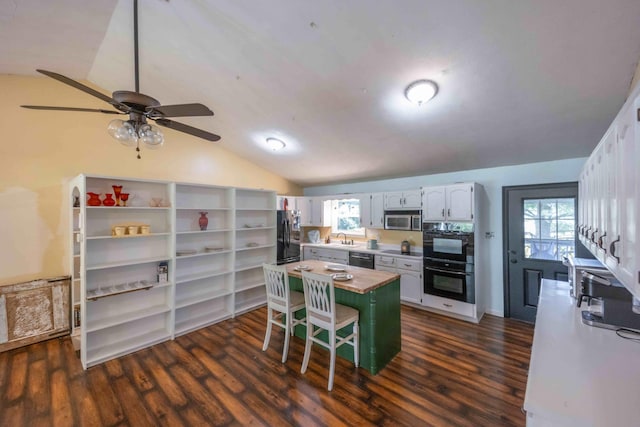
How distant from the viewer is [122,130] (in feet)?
6.30

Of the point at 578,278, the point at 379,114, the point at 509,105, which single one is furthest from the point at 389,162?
the point at 578,278

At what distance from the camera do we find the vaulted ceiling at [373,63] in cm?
179

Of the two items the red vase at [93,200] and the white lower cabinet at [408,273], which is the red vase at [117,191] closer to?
the red vase at [93,200]

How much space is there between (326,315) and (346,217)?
3.57m

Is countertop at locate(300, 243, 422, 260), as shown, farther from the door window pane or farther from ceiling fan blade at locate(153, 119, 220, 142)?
ceiling fan blade at locate(153, 119, 220, 142)

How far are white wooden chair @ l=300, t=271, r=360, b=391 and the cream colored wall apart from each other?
3.35 meters

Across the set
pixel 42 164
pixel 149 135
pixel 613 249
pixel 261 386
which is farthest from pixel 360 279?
pixel 42 164

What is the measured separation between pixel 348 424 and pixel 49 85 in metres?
5.10

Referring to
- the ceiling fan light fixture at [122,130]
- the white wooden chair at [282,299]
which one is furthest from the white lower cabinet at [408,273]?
the ceiling fan light fixture at [122,130]

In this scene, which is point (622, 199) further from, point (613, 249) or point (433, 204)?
point (433, 204)

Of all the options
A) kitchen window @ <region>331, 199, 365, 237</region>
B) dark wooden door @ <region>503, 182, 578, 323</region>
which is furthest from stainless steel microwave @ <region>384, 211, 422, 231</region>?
dark wooden door @ <region>503, 182, 578, 323</region>

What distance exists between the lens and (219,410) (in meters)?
2.13

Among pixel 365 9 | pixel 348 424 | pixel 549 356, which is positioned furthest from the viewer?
pixel 348 424

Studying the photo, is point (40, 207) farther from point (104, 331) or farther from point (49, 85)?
point (104, 331)
